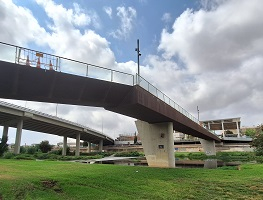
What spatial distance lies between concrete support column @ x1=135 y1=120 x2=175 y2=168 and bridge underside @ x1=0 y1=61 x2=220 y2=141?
637 centimetres

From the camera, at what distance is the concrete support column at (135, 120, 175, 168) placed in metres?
31.4

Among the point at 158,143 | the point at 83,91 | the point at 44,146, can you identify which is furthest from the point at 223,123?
the point at 83,91

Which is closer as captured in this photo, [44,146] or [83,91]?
[83,91]

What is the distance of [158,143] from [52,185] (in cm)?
1979

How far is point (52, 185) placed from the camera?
14148 mm

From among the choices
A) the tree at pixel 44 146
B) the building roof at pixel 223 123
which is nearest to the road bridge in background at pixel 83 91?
the tree at pixel 44 146

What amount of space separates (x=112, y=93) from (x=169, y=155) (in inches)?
570

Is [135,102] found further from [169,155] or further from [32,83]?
[169,155]

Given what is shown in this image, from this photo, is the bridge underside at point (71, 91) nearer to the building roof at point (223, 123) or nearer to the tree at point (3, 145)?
the tree at point (3, 145)

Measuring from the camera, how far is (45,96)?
1823cm

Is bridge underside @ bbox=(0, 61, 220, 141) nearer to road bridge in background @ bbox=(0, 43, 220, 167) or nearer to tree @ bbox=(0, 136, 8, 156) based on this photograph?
road bridge in background @ bbox=(0, 43, 220, 167)

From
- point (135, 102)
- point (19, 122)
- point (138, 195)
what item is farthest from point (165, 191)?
point (19, 122)

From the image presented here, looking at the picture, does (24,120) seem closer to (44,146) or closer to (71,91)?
(44,146)

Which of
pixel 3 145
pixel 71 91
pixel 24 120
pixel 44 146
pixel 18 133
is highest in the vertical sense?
pixel 24 120
